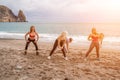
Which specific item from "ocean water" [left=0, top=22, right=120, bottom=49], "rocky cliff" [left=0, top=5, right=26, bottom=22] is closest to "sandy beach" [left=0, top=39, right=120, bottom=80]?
"ocean water" [left=0, top=22, right=120, bottom=49]

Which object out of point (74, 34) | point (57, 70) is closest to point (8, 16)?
point (74, 34)

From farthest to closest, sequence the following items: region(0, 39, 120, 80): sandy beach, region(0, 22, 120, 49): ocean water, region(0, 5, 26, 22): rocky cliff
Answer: region(0, 5, 26, 22): rocky cliff < region(0, 22, 120, 49): ocean water < region(0, 39, 120, 80): sandy beach

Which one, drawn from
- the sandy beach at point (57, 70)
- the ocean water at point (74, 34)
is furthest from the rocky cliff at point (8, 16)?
the sandy beach at point (57, 70)

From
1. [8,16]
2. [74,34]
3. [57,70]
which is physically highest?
[8,16]

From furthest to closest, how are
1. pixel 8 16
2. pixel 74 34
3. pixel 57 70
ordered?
pixel 8 16
pixel 74 34
pixel 57 70

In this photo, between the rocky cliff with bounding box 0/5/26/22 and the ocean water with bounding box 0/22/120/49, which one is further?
the rocky cliff with bounding box 0/5/26/22

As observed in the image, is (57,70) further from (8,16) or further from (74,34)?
(8,16)

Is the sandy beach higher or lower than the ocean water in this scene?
lower

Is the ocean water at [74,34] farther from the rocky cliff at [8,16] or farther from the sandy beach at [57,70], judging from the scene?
the rocky cliff at [8,16]

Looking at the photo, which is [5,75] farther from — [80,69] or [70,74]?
[80,69]

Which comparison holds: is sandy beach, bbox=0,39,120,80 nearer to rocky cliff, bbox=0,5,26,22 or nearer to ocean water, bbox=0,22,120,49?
ocean water, bbox=0,22,120,49

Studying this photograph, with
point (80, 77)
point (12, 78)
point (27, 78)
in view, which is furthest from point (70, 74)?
point (12, 78)

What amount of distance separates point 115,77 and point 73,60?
2.99m

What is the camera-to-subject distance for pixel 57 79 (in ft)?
22.0
